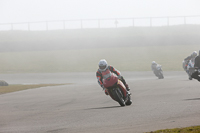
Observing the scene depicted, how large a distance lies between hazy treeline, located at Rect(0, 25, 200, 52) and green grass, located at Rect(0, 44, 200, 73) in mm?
2605

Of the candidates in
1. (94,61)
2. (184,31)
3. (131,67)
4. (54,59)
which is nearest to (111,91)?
(131,67)

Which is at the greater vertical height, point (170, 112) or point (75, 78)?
point (170, 112)

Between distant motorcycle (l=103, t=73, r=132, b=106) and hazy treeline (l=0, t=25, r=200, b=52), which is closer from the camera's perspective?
distant motorcycle (l=103, t=73, r=132, b=106)

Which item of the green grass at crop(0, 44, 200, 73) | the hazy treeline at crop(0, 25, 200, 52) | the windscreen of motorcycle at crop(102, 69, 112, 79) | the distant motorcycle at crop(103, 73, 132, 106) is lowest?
the green grass at crop(0, 44, 200, 73)

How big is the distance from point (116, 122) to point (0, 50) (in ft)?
149

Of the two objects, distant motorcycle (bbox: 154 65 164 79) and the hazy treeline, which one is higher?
the hazy treeline

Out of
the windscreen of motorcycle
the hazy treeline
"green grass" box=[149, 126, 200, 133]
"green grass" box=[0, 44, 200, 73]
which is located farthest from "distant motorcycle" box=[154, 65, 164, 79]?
"green grass" box=[149, 126, 200, 133]

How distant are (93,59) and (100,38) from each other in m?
11.6

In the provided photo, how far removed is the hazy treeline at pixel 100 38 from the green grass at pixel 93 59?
261 cm

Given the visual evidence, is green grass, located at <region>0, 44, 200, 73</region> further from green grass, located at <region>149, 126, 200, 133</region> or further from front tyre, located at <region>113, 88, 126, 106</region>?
green grass, located at <region>149, 126, 200, 133</region>

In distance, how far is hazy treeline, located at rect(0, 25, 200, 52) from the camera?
5161cm

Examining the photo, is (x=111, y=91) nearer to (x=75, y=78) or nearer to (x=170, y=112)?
(x=170, y=112)

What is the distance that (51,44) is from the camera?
2127 inches

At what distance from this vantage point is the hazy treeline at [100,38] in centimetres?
5161
